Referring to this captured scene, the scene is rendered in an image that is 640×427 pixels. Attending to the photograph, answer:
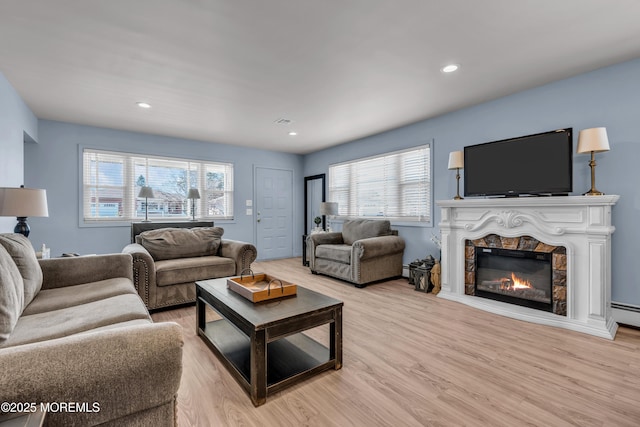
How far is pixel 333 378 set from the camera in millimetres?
1937

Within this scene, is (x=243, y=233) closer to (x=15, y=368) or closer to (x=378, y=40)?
(x=378, y=40)

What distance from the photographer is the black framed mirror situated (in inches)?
259

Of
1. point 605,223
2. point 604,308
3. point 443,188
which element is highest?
point 443,188

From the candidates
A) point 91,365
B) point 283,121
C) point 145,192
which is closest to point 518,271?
point 283,121

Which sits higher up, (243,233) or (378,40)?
(378,40)

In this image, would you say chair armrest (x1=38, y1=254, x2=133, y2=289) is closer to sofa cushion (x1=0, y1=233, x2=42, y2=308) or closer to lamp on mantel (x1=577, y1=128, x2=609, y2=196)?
sofa cushion (x1=0, y1=233, x2=42, y2=308)

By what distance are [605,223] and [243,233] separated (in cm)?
546

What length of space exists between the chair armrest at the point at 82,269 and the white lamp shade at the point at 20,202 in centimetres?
44

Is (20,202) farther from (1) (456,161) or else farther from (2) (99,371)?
(1) (456,161)

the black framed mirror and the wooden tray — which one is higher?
the black framed mirror

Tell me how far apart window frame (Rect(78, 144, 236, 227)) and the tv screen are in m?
4.35

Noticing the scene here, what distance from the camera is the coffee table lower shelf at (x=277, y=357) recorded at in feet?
6.11

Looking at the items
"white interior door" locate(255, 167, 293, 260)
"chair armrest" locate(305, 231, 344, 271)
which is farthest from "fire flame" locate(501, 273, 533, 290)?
"white interior door" locate(255, 167, 293, 260)

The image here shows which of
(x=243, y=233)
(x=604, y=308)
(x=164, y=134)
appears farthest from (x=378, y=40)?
(x=243, y=233)
